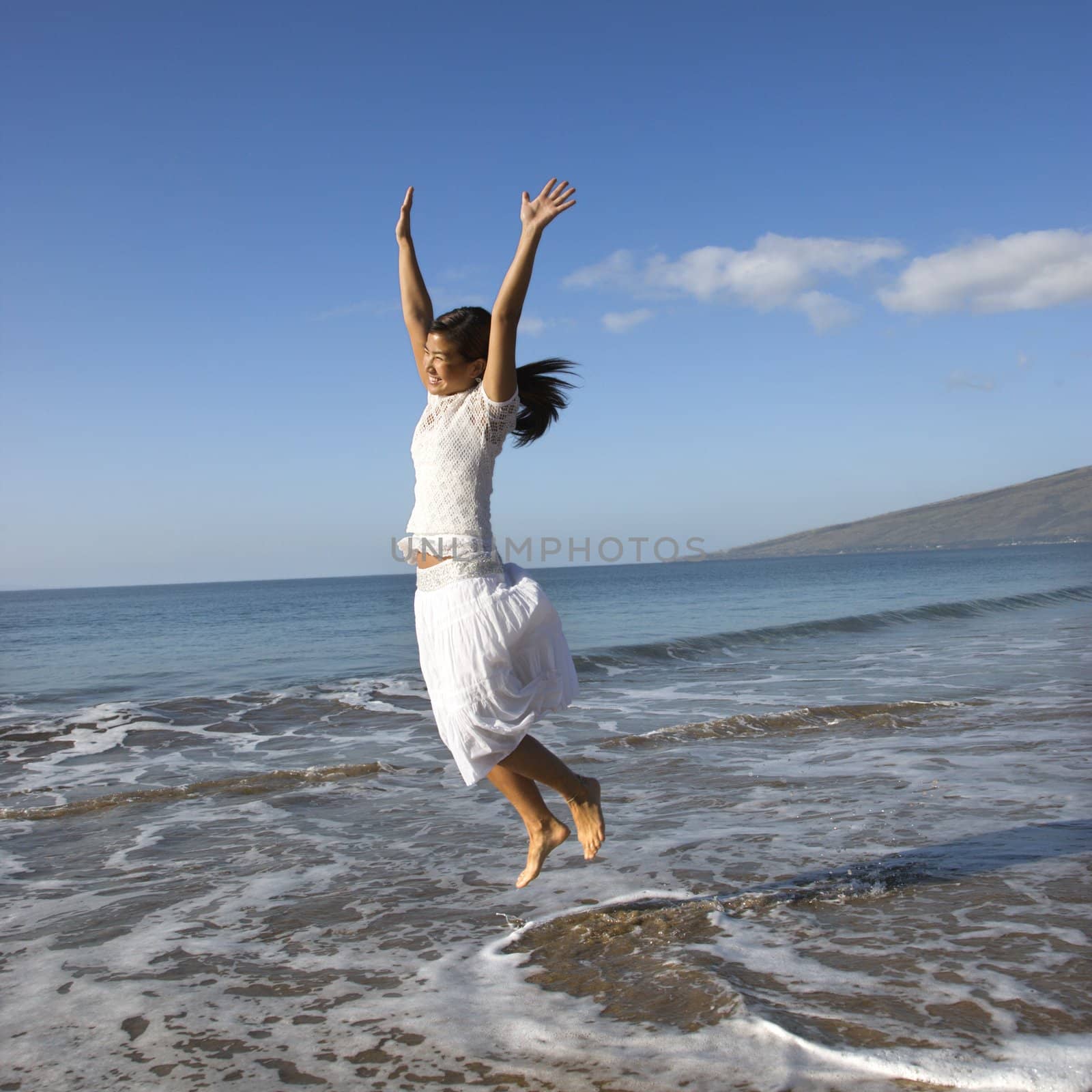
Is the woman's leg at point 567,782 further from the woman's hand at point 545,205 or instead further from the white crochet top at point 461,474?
the woman's hand at point 545,205

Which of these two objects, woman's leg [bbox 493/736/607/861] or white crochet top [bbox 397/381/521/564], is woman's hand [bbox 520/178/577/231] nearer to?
white crochet top [bbox 397/381/521/564]

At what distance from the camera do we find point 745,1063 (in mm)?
2400

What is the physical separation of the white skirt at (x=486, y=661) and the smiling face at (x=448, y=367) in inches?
26.1

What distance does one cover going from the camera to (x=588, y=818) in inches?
143

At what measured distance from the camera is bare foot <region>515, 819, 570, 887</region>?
3.57 m

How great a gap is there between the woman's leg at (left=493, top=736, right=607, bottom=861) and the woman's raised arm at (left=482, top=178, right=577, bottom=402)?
51.8 inches

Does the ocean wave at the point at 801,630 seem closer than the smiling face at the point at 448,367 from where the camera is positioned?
No

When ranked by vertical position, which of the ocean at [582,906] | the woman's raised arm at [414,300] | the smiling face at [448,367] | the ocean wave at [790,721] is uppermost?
the woman's raised arm at [414,300]

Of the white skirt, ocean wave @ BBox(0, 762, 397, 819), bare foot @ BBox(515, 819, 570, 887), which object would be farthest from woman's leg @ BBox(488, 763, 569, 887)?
ocean wave @ BBox(0, 762, 397, 819)

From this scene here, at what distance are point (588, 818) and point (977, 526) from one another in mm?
190636

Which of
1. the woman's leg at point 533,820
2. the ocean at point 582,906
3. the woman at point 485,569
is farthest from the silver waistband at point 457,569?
the ocean at point 582,906

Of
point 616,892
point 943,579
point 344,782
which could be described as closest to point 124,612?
point 943,579

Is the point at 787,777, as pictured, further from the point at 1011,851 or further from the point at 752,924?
the point at 752,924

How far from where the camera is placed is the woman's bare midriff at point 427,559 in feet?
11.0
